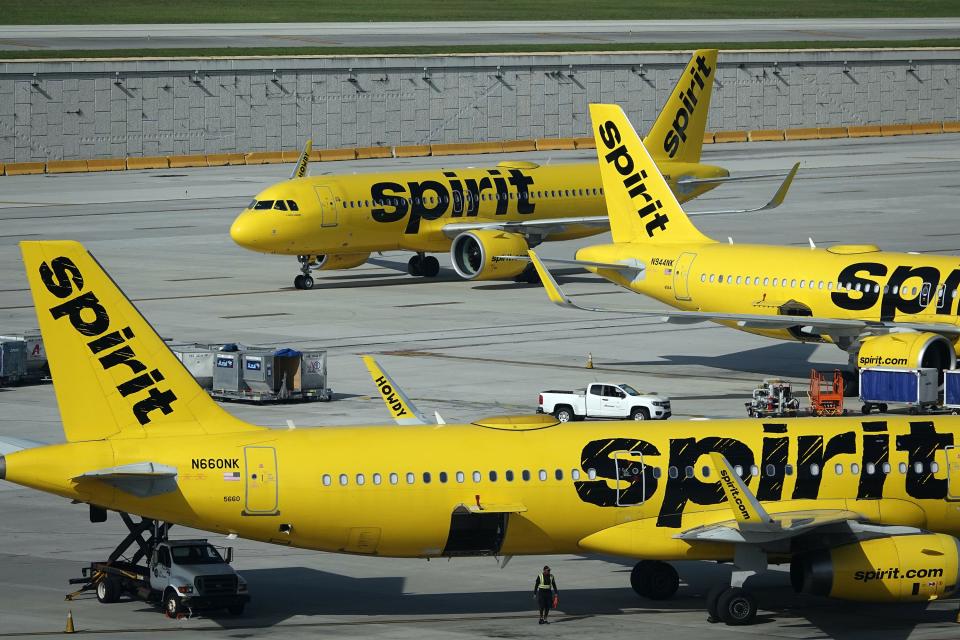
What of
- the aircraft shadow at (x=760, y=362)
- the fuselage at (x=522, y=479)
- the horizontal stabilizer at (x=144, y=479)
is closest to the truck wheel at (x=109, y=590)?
the fuselage at (x=522, y=479)

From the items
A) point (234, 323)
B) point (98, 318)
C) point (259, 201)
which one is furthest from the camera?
point (259, 201)

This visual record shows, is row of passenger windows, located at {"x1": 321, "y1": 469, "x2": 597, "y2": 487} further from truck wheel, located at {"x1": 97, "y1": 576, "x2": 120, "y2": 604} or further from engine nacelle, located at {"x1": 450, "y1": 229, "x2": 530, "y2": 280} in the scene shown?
engine nacelle, located at {"x1": 450, "y1": 229, "x2": 530, "y2": 280}

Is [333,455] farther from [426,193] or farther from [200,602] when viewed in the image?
[426,193]

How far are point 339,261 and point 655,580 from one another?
171ft

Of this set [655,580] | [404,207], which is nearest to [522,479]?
[655,580]

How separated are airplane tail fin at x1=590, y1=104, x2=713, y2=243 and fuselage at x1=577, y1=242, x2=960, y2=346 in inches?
30.2

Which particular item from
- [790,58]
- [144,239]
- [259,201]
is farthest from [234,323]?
[790,58]

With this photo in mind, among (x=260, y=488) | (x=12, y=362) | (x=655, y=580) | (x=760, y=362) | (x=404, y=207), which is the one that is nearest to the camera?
(x=260, y=488)

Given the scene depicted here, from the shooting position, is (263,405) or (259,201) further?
(259,201)

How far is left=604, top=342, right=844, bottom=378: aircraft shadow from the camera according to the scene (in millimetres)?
65625

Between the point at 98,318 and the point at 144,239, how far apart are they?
70.4m

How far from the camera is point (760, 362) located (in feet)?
221

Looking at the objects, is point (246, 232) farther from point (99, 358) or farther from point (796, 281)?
point (99, 358)

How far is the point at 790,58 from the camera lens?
164500mm
